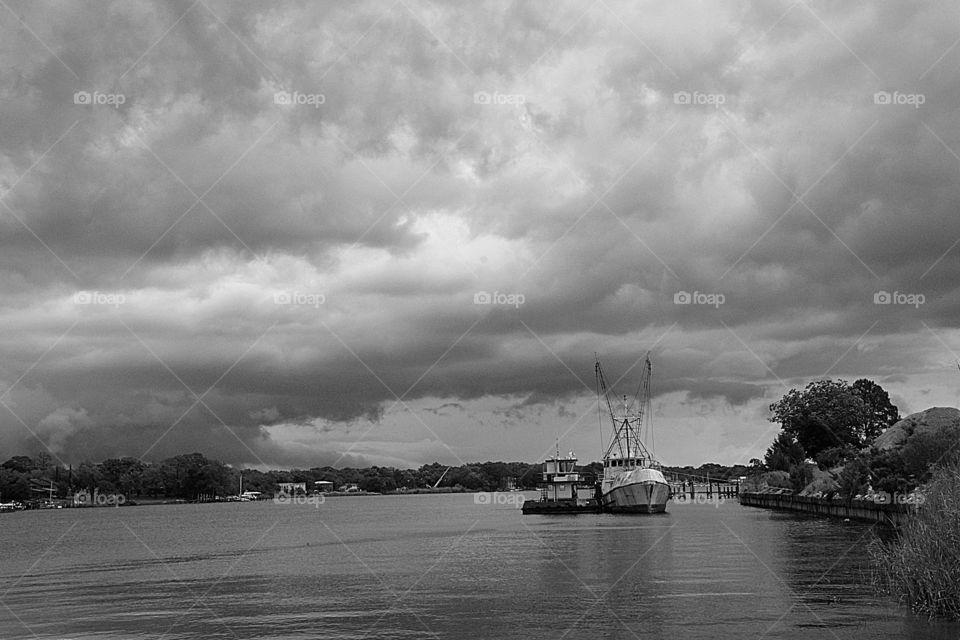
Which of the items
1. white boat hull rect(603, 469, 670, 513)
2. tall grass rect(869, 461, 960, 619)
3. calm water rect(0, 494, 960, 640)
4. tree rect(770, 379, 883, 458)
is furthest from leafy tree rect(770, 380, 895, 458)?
tall grass rect(869, 461, 960, 619)

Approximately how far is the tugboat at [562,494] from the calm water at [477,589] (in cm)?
4668

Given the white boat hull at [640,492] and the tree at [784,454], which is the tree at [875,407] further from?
the white boat hull at [640,492]

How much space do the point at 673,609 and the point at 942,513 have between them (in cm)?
1260

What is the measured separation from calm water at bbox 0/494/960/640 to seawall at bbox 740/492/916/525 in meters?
2.94

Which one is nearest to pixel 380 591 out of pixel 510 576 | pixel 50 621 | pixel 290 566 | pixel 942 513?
pixel 510 576

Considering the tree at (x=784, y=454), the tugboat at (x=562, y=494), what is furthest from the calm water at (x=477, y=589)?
the tree at (x=784, y=454)

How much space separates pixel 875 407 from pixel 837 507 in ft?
299

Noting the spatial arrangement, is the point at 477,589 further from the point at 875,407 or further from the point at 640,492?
the point at 875,407

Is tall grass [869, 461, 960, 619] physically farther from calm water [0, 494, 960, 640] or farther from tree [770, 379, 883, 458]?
tree [770, 379, 883, 458]

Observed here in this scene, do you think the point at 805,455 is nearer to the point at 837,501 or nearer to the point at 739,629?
the point at 837,501

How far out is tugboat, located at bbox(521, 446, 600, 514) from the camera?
139500 mm

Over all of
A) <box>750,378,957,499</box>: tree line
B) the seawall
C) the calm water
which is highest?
<box>750,378,957,499</box>: tree line

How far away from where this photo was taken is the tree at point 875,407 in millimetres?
179163

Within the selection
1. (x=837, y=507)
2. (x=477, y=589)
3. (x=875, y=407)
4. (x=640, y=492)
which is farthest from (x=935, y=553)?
(x=875, y=407)
